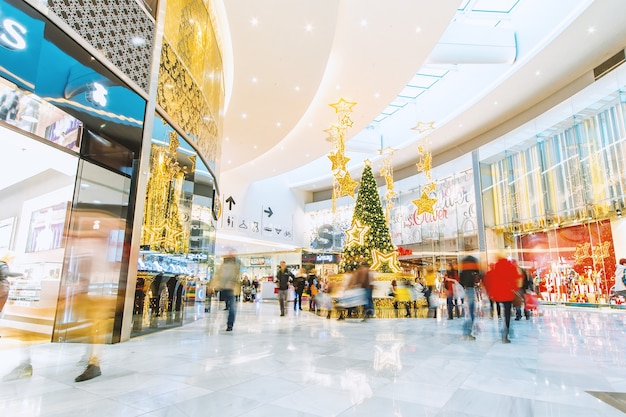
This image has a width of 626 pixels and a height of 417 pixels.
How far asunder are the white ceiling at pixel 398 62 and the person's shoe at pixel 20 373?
6.72 meters

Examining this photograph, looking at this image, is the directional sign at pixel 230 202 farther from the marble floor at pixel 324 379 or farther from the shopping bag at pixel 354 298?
the marble floor at pixel 324 379

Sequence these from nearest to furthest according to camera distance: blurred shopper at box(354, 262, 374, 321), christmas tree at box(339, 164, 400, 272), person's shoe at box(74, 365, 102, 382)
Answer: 1. person's shoe at box(74, 365, 102, 382)
2. blurred shopper at box(354, 262, 374, 321)
3. christmas tree at box(339, 164, 400, 272)

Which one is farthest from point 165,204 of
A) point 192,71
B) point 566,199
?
point 566,199

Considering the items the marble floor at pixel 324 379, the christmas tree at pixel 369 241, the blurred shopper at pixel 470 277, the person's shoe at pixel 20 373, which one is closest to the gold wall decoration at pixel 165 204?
the marble floor at pixel 324 379

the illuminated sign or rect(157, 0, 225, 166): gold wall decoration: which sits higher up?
rect(157, 0, 225, 166): gold wall decoration

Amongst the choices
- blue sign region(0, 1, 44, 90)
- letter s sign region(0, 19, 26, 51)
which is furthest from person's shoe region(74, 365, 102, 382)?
Answer: letter s sign region(0, 19, 26, 51)

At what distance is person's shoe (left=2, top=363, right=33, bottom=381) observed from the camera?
2.79 meters

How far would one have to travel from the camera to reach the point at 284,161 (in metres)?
17.1

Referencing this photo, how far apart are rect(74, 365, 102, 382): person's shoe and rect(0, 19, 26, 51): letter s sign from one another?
2.94 m

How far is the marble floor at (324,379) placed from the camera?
2156mm

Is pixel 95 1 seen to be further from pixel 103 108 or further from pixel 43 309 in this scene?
pixel 43 309

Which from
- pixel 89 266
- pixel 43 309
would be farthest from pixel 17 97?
pixel 43 309

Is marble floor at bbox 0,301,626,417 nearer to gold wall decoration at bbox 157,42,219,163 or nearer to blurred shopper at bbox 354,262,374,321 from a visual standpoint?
blurred shopper at bbox 354,262,374,321

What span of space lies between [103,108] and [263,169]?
47.0 feet
